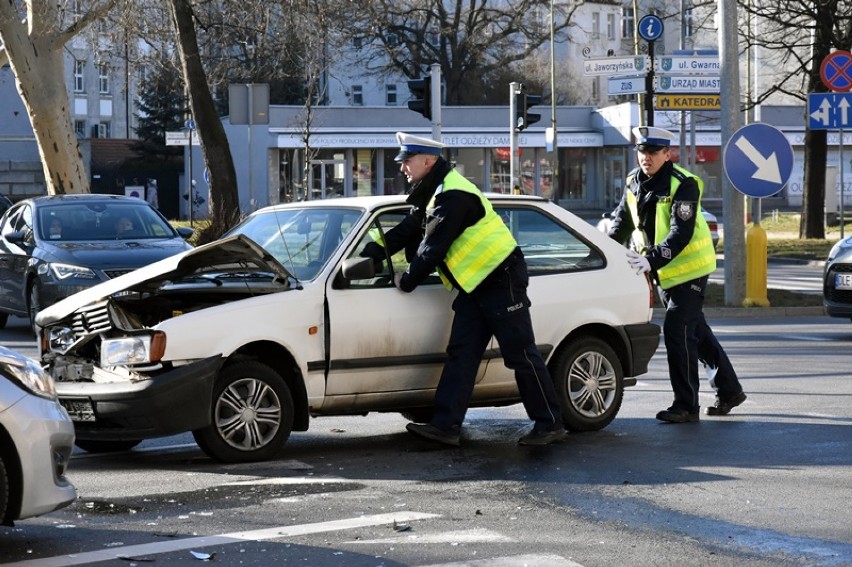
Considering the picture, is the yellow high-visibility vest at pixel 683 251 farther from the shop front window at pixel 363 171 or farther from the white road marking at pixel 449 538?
the shop front window at pixel 363 171

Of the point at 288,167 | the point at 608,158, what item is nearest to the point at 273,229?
the point at 288,167

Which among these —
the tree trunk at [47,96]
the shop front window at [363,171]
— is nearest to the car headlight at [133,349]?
the tree trunk at [47,96]

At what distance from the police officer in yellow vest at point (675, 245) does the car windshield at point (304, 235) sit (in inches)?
79.2

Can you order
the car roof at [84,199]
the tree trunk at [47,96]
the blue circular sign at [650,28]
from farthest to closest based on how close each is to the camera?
1. the tree trunk at [47,96]
2. the blue circular sign at [650,28]
3. the car roof at [84,199]

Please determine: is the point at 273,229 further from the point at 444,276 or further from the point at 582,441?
the point at 582,441

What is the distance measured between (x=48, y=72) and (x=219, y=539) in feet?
80.1

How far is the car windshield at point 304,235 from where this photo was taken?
863cm

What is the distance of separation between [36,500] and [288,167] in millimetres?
57964

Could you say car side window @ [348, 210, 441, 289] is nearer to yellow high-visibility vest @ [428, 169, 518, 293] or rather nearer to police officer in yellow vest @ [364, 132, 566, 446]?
police officer in yellow vest @ [364, 132, 566, 446]

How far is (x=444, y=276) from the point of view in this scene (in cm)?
873

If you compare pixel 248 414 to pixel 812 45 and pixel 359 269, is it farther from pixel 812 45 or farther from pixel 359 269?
pixel 812 45

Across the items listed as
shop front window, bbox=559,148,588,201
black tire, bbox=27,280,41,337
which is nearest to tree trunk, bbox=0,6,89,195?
black tire, bbox=27,280,41,337

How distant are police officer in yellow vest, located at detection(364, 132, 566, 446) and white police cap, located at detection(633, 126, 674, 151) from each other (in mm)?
1487

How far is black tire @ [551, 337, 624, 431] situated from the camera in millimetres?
9258
